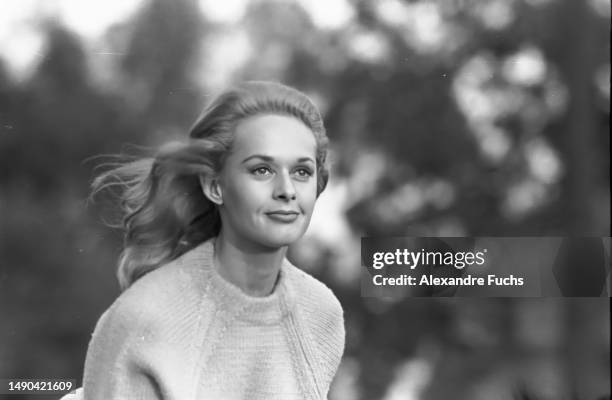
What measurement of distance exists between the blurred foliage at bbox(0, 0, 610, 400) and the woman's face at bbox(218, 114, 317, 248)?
1.27ft

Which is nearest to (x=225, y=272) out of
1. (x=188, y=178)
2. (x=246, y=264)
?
(x=246, y=264)

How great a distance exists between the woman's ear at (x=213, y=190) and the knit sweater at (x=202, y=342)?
65 millimetres

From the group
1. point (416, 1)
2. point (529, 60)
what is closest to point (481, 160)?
point (529, 60)

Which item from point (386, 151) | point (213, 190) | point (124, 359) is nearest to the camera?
point (124, 359)

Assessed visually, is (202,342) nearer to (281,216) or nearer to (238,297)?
(238,297)

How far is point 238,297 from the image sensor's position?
3.67 ft

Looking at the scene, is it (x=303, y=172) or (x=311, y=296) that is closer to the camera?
(x=303, y=172)

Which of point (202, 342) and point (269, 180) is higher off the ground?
point (269, 180)

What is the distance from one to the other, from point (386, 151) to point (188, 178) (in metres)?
0.56

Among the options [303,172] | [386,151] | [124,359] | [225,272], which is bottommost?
[124,359]

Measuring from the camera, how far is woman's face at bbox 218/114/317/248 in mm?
1101

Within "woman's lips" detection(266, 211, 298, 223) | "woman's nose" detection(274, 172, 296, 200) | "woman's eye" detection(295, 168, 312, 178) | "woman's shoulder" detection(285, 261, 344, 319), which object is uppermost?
"woman's eye" detection(295, 168, 312, 178)

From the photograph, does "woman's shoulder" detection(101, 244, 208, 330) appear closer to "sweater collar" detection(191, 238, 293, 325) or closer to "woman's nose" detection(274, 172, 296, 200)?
"sweater collar" detection(191, 238, 293, 325)

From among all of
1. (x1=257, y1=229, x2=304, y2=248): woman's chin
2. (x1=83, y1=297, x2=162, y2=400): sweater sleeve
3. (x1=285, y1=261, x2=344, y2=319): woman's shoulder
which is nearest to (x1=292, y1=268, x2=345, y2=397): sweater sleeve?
(x1=285, y1=261, x2=344, y2=319): woman's shoulder
